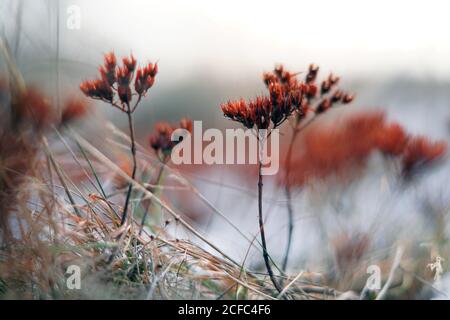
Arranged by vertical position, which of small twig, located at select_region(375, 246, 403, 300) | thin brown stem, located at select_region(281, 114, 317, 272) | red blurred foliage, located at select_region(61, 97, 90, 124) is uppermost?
red blurred foliage, located at select_region(61, 97, 90, 124)

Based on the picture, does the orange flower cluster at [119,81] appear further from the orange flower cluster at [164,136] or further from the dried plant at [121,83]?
the orange flower cluster at [164,136]

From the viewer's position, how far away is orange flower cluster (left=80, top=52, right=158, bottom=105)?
1.36 metres

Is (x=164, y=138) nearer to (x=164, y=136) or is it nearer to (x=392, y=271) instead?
(x=164, y=136)

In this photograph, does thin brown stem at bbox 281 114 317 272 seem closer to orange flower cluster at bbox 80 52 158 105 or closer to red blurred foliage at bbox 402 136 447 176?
red blurred foliage at bbox 402 136 447 176

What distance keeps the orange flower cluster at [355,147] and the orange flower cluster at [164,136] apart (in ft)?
1.04

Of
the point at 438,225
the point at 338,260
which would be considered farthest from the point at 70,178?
the point at 438,225

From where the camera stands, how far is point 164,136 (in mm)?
1457

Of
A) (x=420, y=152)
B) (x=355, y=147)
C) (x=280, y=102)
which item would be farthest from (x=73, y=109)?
(x=420, y=152)

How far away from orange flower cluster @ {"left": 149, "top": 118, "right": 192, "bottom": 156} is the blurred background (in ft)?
0.07

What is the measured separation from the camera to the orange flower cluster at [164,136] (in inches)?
57.4

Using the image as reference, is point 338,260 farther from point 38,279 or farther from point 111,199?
point 38,279

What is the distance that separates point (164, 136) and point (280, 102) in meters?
0.32

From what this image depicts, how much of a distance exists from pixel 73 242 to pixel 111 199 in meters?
0.16

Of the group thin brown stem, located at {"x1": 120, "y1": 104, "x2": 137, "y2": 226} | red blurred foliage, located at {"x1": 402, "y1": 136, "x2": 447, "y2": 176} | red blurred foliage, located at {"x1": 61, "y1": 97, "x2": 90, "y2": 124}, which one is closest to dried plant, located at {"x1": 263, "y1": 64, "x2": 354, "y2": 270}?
red blurred foliage, located at {"x1": 402, "y1": 136, "x2": 447, "y2": 176}
